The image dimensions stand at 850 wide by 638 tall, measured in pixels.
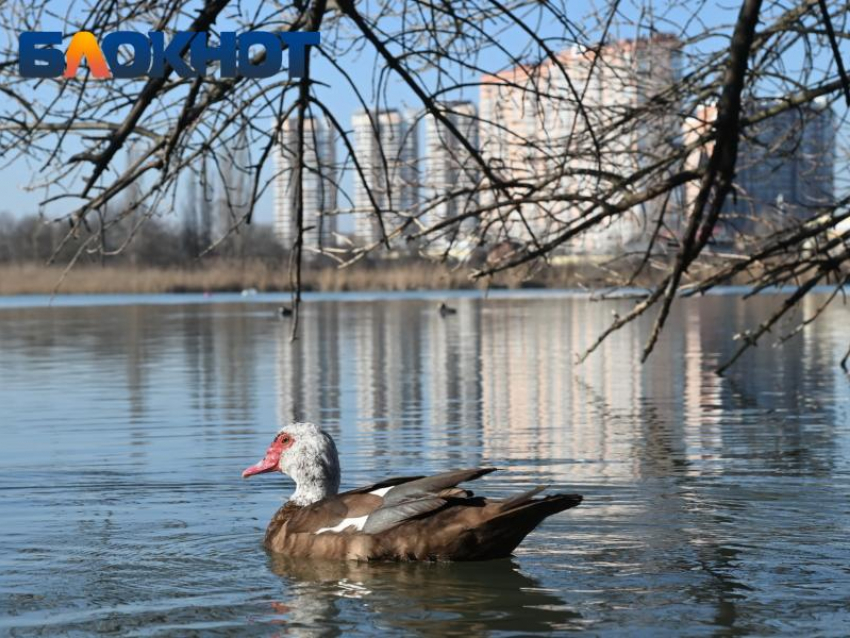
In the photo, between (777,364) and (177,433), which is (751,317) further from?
(177,433)

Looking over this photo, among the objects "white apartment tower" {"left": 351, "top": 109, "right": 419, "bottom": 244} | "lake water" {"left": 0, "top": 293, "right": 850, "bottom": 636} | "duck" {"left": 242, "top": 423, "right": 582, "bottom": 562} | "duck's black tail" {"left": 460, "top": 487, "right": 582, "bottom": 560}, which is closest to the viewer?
"lake water" {"left": 0, "top": 293, "right": 850, "bottom": 636}

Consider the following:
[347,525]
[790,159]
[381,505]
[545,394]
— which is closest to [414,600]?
[381,505]

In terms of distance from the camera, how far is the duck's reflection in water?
21.6 feet

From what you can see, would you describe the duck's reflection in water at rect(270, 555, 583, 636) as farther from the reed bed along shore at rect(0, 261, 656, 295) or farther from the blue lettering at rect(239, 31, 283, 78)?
the reed bed along shore at rect(0, 261, 656, 295)

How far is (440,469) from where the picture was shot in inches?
447

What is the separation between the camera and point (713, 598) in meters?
6.88

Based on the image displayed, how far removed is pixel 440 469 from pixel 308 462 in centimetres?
290

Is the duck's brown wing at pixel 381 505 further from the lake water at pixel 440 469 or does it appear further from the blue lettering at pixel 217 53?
the blue lettering at pixel 217 53

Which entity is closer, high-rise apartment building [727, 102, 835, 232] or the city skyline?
the city skyline

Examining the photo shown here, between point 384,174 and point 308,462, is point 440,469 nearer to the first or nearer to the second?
point 308,462

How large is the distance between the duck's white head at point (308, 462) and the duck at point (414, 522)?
0.18 m

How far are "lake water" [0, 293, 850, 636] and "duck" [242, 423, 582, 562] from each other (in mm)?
112

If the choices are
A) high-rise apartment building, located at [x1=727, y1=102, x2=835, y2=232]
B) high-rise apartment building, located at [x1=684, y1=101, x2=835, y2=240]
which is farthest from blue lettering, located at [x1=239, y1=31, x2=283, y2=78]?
high-rise apartment building, located at [x1=727, y1=102, x2=835, y2=232]

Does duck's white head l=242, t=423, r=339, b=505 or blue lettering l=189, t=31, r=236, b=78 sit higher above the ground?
blue lettering l=189, t=31, r=236, b=78
